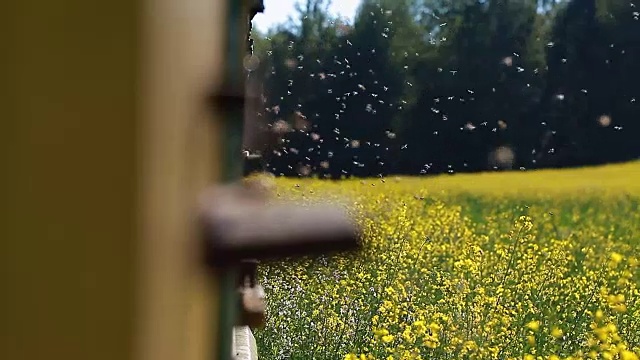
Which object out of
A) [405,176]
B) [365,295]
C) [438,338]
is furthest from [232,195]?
[405,176]

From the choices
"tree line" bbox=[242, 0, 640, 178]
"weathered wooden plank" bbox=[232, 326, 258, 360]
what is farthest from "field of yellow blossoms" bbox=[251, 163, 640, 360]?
"tree line" bbox=[242, 0, 640, 178]

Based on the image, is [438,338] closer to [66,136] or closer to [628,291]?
[628,291]

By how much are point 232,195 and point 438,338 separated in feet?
7.28

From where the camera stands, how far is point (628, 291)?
2729 millimetres

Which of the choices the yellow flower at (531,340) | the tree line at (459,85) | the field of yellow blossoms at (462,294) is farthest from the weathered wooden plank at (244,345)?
the tree line at (459,85)

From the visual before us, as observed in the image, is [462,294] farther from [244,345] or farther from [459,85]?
[459,85]

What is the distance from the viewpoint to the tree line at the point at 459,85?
4.01 m

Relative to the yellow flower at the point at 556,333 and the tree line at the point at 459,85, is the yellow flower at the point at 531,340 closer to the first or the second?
the yellow flower at the point at 556,333

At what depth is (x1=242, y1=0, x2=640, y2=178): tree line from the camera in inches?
158

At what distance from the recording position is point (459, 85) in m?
4.68

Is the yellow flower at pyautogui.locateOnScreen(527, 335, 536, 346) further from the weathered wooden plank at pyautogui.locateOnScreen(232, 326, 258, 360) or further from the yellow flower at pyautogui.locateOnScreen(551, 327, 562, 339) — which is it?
the weathered wooden plank at pyautogui.locateOnScreen(232, 326, 258, 360)

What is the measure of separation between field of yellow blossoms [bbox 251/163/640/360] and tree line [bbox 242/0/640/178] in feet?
2.39

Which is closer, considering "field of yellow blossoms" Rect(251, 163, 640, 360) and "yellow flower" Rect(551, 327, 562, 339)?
"yellow flower" Rect(551, 327, 562, 339)

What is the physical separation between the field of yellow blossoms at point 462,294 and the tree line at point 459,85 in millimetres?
727
